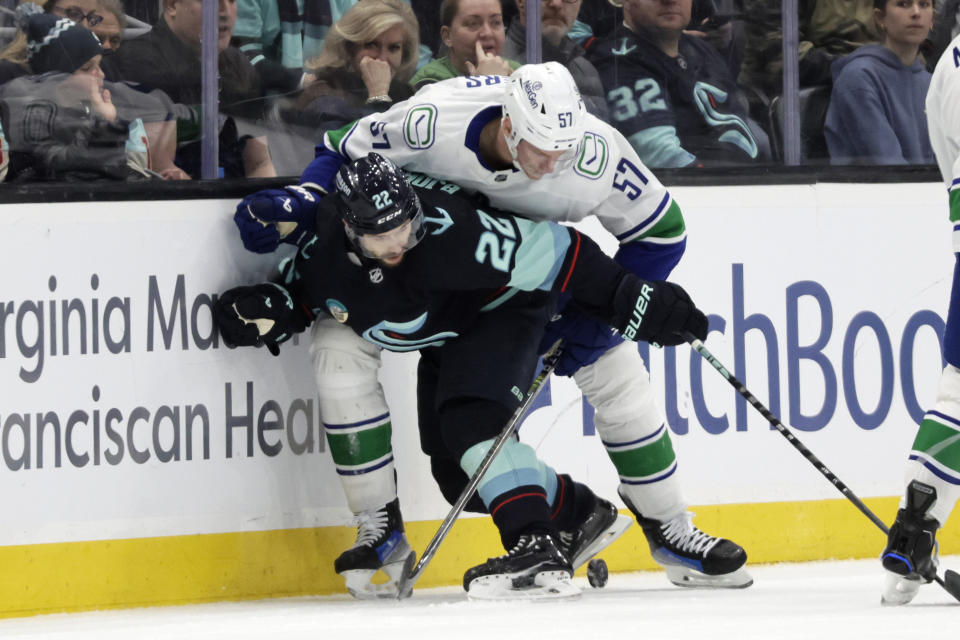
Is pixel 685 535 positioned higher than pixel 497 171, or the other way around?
pixel 497 171

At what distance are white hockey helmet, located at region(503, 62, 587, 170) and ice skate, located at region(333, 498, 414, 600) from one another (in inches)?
35.3

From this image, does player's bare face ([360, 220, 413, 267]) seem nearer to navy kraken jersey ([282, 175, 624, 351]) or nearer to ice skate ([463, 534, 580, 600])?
navy kraken jersey ([282, 175, 624, 351])

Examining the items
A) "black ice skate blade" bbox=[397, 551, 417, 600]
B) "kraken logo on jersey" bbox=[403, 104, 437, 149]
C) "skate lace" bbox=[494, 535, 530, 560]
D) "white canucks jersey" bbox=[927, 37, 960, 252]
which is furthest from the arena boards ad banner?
"white canucks jersey" bbox=[927, 37, 960, 252]

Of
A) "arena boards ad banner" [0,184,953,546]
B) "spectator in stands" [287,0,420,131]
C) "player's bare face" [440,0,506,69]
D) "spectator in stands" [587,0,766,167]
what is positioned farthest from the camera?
"spectator in stands" [587,0,766,167]

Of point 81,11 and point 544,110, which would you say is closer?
point 544,110

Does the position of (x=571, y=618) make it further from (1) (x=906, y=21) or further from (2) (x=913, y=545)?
(1) (x=906, y=21)

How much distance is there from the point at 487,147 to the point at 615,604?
40.5 inches

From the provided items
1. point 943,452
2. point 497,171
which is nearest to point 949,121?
point 943,452

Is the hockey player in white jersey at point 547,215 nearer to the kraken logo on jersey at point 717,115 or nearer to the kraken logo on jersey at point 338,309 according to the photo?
the kraken logo on jersey at point 338,309

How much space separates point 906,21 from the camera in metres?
4.67

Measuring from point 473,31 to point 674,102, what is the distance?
62 cm

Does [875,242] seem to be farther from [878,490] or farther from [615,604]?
[615,604]

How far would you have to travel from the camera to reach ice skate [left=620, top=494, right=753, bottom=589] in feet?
12.5

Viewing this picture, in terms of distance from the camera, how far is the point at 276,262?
382 centimetres
